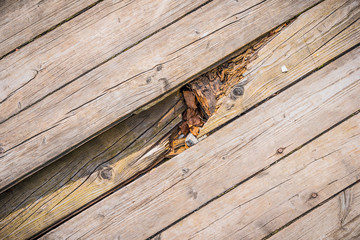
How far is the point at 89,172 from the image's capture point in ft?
7.18

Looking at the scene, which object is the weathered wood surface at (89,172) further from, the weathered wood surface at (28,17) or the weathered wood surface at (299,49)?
the weathered wood surface at (28,17)

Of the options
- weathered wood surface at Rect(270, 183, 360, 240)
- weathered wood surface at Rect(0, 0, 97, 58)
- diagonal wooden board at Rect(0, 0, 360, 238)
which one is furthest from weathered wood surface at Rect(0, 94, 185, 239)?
weathered wood surface at Rect(270, 183, 360, 240)

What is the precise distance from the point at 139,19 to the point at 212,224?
163 cm

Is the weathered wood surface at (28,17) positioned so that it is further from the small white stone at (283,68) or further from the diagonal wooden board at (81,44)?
the small white stone at (283,68)

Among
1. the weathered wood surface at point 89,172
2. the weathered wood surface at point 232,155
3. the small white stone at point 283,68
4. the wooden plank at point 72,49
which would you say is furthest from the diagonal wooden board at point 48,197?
the small white stone at point 283,68

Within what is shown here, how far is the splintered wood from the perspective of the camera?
1983 mm

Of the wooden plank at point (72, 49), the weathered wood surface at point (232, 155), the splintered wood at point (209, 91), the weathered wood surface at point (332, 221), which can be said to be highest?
the wooden plank at point (72, 49)

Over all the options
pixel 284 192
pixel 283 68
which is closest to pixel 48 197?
pixel 284 192

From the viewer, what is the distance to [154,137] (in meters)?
2.18

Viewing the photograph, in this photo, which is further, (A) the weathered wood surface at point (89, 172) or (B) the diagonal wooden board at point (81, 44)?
(A) the weathered wood surface at point (89, 172)

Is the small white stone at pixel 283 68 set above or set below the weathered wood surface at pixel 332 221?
above

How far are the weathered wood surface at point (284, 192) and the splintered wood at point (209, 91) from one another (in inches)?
22.2

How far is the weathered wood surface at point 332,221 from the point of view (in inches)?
76.3

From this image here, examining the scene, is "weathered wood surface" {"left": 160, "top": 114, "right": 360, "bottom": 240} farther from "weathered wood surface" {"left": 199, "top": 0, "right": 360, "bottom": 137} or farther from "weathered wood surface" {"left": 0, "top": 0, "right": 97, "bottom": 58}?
"weathered wood surface" {"left": 0, "top": 0, "right": 97, "bottom": 58}
